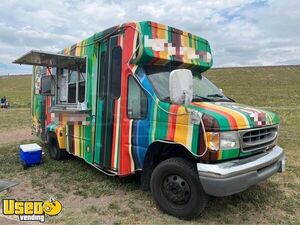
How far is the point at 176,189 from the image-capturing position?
4262 mm

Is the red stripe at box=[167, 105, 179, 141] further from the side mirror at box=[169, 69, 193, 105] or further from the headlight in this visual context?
the headlight

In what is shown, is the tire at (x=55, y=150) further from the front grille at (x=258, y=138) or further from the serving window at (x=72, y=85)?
the front grille at (x=258, y=138)

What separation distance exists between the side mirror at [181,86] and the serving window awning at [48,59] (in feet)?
9.74

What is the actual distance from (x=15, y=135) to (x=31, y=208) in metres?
7.66

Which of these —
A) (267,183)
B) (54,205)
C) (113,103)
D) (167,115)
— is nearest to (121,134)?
(113,103)

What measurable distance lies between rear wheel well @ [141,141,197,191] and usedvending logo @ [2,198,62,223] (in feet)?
4.56

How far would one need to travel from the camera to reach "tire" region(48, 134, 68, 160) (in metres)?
7.46

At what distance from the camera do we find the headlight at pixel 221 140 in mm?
3789

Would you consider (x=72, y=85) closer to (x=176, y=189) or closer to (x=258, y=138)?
→ (x=176, y=189)

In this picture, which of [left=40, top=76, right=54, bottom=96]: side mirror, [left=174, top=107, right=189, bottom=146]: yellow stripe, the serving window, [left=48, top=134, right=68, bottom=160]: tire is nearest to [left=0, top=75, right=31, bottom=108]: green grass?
[left=40, top=76, right=54, bottom=96]: side mirror

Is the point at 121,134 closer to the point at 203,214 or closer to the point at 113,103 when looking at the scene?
the point at 113,103

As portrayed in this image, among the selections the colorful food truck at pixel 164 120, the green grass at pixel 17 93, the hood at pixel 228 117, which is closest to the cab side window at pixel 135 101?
the colorful food truck at pixel 164 120

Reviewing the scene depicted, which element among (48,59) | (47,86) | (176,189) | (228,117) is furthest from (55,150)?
(228,117)

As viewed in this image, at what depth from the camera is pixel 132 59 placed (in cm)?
482
